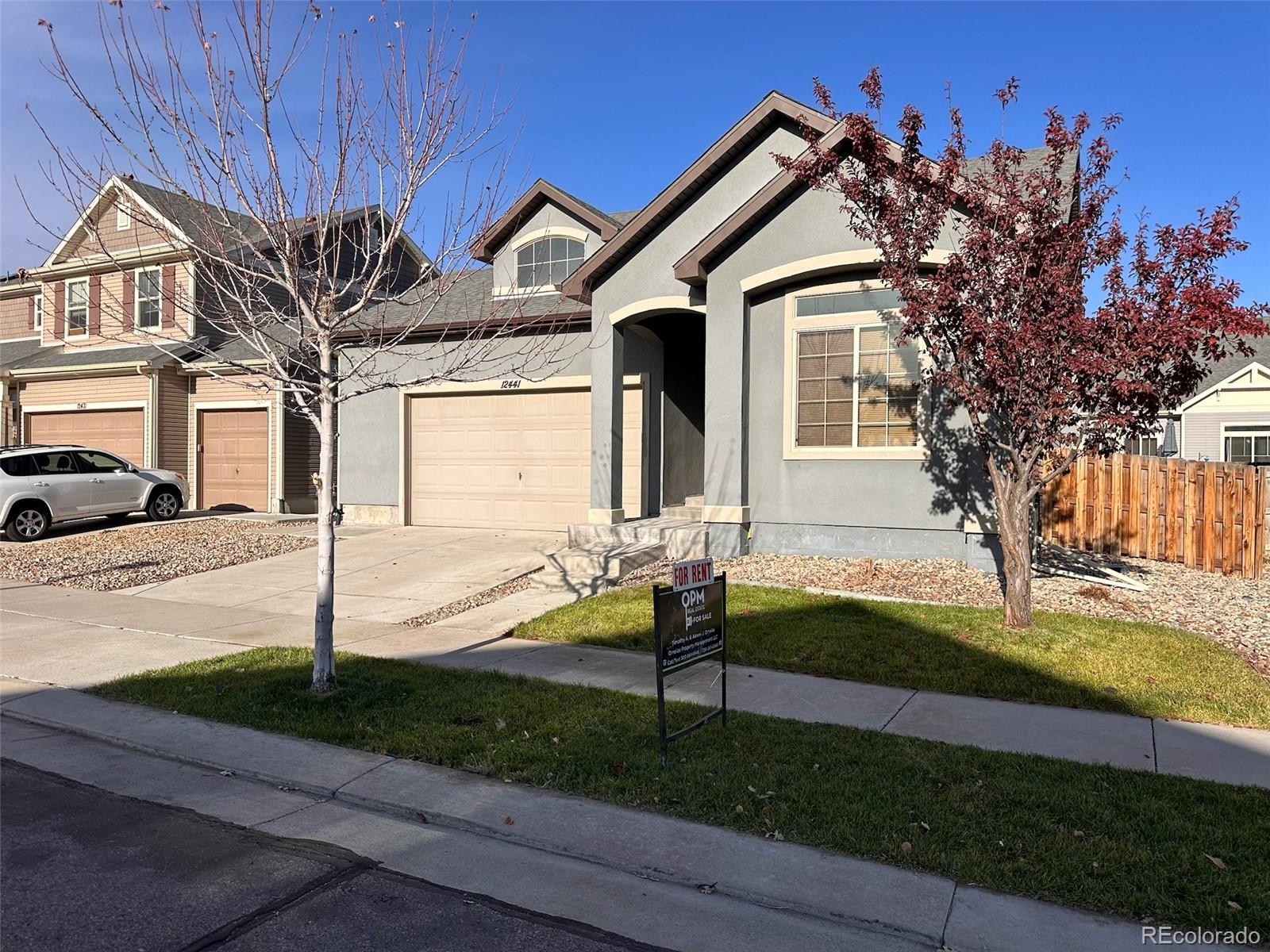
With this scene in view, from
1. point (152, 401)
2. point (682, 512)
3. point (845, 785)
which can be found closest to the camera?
point (845, 785)

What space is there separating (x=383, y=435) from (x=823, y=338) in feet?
31.8

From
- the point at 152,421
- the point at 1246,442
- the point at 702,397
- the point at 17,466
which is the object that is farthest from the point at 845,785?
the point at 1246,442

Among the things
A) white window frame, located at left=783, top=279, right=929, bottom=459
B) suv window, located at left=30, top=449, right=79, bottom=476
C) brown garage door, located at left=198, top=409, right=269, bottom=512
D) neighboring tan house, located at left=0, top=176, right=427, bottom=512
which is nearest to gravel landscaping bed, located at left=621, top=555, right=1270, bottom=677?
white window frame, located at left=783, top=279, right=929, bottom=459

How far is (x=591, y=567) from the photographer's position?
12.0m

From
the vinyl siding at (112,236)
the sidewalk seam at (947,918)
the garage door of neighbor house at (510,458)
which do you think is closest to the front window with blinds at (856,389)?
the garage door of neighbor house at (510,458)

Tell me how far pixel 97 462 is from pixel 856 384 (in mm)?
15086

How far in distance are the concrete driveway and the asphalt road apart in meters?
5.75

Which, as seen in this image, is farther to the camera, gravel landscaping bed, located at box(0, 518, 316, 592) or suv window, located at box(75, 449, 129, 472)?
suv window, located at box(75, 449, 129, 472)

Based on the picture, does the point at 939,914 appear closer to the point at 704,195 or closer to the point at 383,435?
the point at 704,195

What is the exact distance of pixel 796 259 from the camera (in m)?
12.5

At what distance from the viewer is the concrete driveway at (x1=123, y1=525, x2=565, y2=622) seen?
452 inches

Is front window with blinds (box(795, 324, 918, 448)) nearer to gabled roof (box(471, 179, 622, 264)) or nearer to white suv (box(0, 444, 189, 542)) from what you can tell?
gabled roof (box(471, 179, 622, 264))

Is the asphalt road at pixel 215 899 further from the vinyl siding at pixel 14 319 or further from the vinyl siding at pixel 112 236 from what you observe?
the vinyl siding at pixel 14 319

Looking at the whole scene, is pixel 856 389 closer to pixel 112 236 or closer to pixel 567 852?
pixel 567 852
